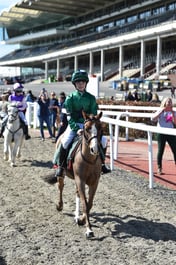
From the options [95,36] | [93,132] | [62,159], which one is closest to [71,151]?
[62,159]

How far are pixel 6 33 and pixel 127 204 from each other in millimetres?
111036

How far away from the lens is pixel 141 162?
35.2ft

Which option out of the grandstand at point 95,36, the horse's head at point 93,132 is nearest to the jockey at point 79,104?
the horse's head at point 93,132

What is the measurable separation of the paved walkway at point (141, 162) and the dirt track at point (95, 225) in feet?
1.59

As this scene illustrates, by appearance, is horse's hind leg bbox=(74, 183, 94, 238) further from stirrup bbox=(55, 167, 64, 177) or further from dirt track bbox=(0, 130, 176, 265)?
stirrup bbox=(55, 167, 64, 177)

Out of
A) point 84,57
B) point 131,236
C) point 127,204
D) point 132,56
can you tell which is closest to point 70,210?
point 127,204

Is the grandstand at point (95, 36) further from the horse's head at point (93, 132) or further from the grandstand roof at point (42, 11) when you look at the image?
the horse's head at point (93, 132)

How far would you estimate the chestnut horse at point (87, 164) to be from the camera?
5.29 m

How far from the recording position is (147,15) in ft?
214

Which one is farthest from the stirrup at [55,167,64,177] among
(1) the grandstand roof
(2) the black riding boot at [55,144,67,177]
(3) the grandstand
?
(1) the grandstand roof

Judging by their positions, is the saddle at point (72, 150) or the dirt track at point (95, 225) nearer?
the dirt track at point (95, 225)

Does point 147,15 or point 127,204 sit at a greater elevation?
point 147,15

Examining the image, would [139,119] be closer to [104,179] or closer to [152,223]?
[104,179]

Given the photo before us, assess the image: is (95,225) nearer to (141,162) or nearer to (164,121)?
(164,121)
